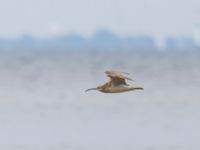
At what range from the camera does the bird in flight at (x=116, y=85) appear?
9.07m

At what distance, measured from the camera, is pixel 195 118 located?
2597 cm

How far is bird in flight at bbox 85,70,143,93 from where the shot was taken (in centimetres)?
907

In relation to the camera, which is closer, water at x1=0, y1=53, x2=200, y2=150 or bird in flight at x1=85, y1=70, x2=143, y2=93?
bird in flight at x1=85, y1=70, x2=143, y2=93

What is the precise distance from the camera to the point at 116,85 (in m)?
9.20

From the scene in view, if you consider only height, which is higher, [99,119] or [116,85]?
[99,119]

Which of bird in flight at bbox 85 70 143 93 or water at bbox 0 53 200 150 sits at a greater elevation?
water at bbox 0 53 200 150

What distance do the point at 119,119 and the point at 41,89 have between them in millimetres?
12266

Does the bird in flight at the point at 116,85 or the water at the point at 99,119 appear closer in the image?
the bird in flight at the point at 116,85

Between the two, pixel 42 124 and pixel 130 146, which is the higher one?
pixel 42 124

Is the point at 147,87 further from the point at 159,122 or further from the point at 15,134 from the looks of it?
the point at 15,134

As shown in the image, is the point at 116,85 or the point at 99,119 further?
the point at 99,119

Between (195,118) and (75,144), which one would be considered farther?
(195,118)

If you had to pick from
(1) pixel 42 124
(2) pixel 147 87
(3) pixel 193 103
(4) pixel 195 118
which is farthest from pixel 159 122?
(2) pixel 147 87

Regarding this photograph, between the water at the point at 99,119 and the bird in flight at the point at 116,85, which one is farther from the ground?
the water at the point at 99,119
